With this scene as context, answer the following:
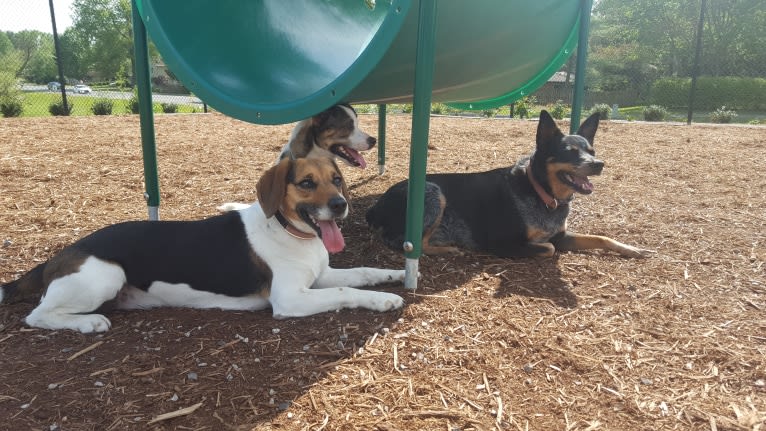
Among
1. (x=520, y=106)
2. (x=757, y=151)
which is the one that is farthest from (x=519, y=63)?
(x=520, y=106)

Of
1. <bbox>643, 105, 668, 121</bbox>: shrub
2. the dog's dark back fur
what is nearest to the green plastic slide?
the dog's dark back fur

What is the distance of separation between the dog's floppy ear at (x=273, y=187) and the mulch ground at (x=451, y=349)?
2.48 ft

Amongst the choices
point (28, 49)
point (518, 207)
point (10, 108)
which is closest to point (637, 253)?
point (518, 207)

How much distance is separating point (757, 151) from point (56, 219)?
11.6 metres

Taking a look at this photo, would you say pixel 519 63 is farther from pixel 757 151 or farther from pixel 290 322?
pixel 757 151

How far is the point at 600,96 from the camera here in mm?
36250

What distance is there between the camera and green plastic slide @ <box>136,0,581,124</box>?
12.9 ft

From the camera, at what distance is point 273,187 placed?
350 centimetres

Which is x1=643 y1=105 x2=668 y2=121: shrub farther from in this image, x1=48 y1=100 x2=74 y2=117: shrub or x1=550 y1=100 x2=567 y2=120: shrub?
x1=48 y1=100 x2=74 y2=117: shrub

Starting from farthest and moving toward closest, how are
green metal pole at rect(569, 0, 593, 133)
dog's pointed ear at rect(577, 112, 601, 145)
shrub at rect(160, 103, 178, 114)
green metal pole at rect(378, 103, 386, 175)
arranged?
shrub at rect(160, 103, 178, 114) < green metal pole at rect(378, 103, 386, 175) < green metal pole at rect(569, 0, 593, 133) < dog's pointed ear at rect(577, 112, 601, 145)

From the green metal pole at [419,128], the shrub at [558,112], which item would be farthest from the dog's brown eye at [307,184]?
the shrub at [558,112]

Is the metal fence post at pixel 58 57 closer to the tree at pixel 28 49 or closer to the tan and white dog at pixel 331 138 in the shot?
the tree at pixel 28 49

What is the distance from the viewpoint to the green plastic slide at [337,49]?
3.92 meters

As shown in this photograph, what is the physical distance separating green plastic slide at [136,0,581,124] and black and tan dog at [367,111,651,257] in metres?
1.02
